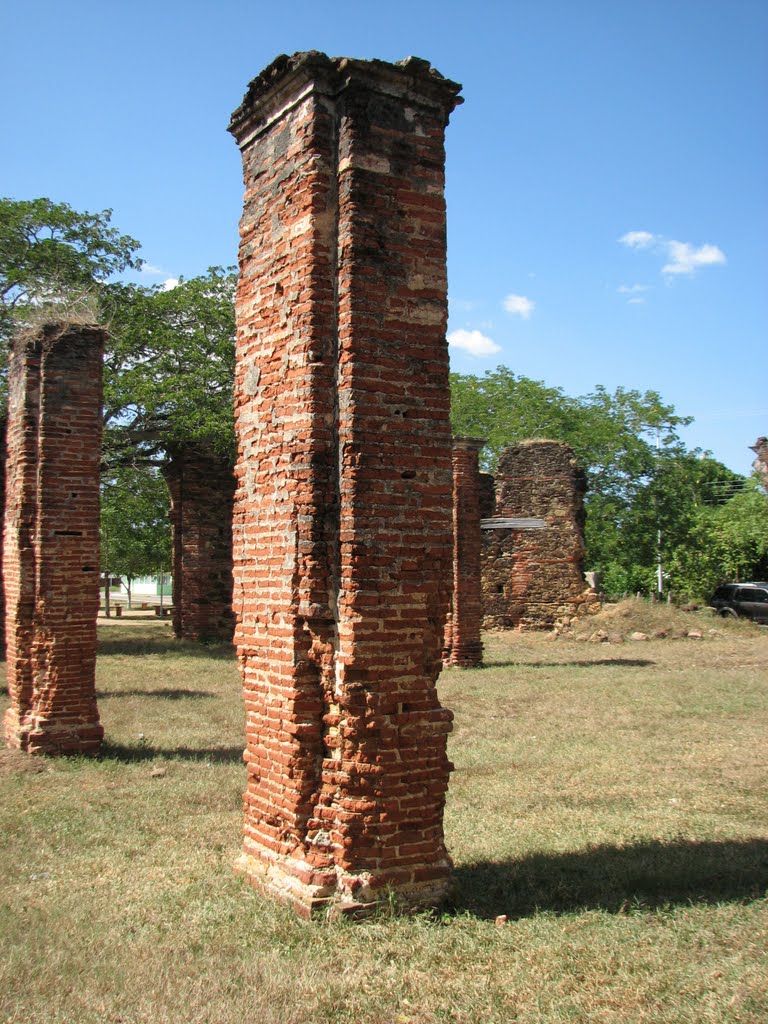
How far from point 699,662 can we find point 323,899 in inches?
553

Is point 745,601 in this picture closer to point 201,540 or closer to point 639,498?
point 639,498

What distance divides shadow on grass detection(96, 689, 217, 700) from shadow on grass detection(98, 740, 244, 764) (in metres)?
3.37

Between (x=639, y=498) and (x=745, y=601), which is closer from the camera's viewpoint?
(x=745, y=601)

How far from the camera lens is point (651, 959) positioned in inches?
157

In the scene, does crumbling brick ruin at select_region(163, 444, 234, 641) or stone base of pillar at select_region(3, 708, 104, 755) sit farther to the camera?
crumbling brick ruin at select_region(163, 444, 234, 641)

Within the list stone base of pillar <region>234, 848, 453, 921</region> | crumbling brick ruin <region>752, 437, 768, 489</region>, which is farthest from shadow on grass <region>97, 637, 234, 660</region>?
stone base of pillar <region>234, 848, 453, 921</region>

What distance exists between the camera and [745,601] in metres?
25.8

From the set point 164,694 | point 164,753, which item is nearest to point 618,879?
point 164,753

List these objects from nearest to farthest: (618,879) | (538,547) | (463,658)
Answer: (618,879) < (463,658) < (538,547)

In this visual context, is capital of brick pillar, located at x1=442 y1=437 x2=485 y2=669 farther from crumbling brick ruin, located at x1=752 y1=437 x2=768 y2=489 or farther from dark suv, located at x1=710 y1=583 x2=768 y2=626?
dark suv, located at x1=710 y1=583 x2=768 y2=626

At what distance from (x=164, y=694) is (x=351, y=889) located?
9.47 m

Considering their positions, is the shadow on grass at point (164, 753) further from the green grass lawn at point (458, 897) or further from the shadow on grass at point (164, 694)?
the shadow on grass at point (164, 694)

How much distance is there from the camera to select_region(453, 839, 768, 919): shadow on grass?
479 cm

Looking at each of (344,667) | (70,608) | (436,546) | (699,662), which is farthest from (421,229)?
(699,662)
